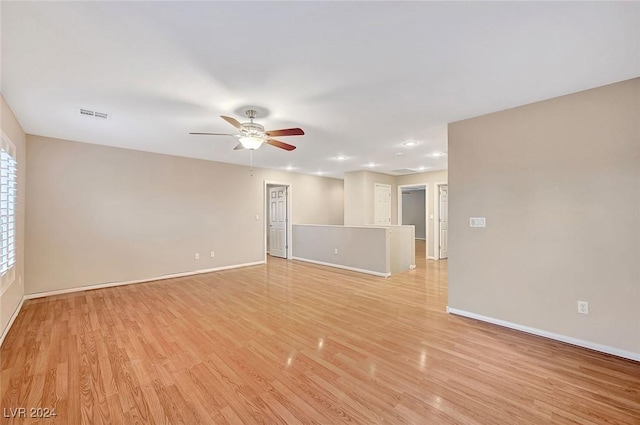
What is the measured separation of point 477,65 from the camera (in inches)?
83.9

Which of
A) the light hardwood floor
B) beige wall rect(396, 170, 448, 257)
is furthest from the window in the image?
beige wall rect(396, 170, 448, 257)

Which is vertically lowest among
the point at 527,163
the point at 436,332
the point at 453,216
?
the point at 436,332

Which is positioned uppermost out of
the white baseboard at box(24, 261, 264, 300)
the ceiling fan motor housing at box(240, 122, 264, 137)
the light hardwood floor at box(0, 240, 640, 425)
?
the ceiling fan motor housing at box(240, 122, 264, 137)

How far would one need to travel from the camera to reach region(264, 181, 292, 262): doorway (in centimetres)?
768

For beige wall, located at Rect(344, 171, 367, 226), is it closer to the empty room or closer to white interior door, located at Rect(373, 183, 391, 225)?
white interior door, located at Rect(373, 183, 391, 225)

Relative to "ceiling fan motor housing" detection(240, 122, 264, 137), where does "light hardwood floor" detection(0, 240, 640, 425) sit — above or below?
below

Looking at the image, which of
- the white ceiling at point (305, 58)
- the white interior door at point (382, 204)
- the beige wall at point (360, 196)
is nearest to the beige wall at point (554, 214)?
the white ceiling at point (305, 58)

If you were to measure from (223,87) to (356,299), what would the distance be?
329 centimetres

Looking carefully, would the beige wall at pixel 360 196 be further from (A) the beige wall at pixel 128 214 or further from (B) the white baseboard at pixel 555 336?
(B) the white baseboard at pixel 555 336

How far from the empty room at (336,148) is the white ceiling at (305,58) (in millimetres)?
20

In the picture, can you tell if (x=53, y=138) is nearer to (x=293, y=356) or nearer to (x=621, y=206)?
(x=293, y=356)

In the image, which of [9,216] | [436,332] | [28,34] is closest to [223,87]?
[28,34]

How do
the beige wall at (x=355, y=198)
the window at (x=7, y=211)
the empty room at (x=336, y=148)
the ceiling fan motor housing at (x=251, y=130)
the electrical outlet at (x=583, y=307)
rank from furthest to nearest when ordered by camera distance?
the beige wall at (x=355, y=198) < the ceiling fan motor housing at (x=251, y=130) < the window at (x=7, y=211) < the electrical outlet at (x=583, y=307) < the empty room at (x=336, y=148)

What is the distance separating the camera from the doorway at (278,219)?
768cm
